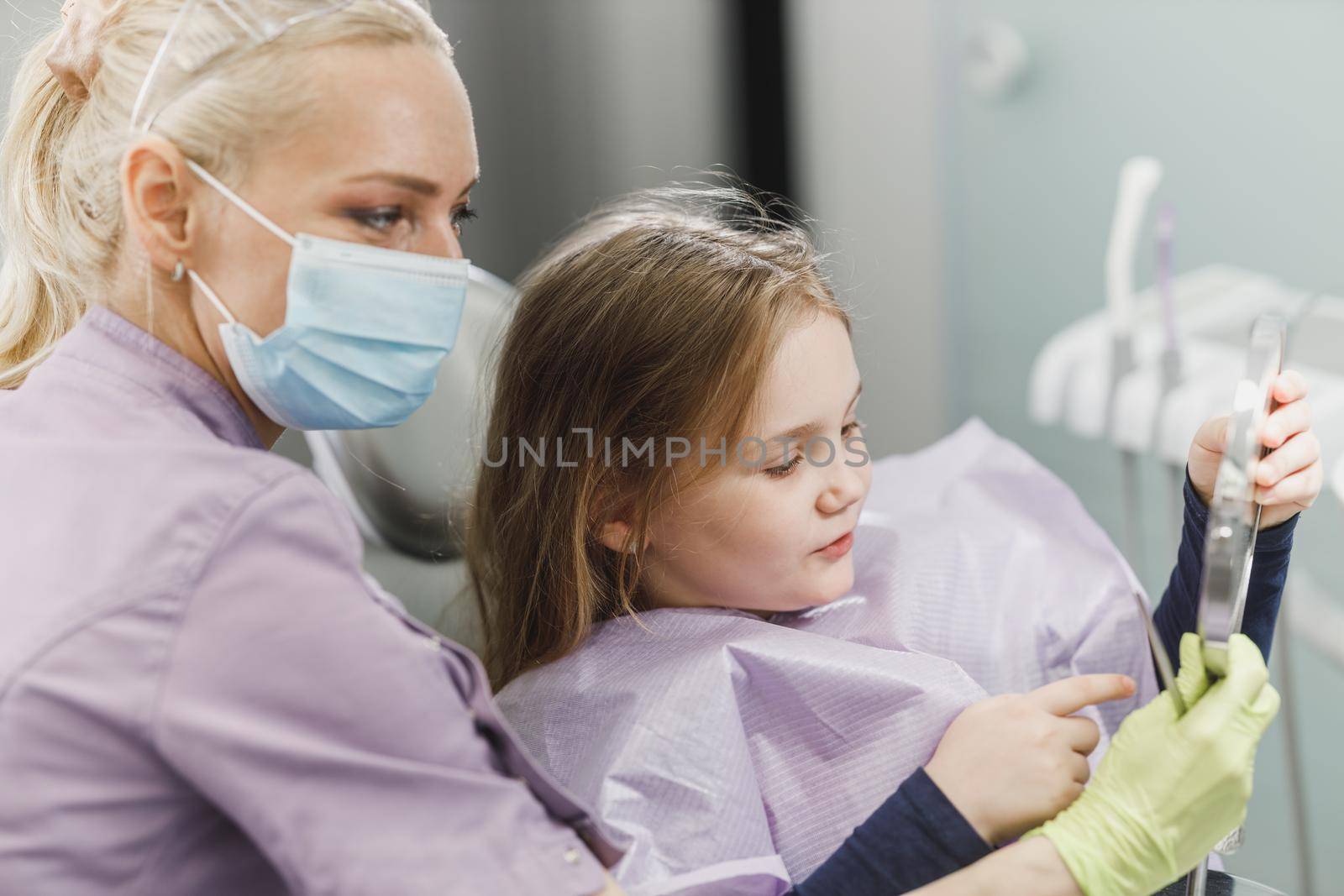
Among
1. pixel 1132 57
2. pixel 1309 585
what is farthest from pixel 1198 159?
pixel 1309 585

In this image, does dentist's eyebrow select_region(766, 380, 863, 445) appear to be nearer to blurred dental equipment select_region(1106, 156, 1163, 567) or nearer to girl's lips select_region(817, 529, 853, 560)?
girl's lips select_region(817, 529, 853, 560)

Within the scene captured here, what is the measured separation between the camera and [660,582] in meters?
1.19

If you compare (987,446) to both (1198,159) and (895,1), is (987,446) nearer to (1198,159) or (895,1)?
(1198,159)

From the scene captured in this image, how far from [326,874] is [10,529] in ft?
0.97

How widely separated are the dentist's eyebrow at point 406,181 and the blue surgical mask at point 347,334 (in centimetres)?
4

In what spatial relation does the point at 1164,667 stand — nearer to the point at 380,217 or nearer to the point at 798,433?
the point at 798,433

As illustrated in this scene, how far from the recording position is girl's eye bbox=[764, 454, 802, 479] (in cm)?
109

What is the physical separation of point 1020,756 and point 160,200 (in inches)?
28.8

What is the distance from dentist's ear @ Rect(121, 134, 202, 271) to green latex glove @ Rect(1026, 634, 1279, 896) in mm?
733

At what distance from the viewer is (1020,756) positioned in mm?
935

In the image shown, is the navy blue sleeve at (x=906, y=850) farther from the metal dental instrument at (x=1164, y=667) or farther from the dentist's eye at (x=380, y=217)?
the dentist's eye at (x=380, y=217)

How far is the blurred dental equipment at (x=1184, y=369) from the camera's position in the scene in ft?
4.96

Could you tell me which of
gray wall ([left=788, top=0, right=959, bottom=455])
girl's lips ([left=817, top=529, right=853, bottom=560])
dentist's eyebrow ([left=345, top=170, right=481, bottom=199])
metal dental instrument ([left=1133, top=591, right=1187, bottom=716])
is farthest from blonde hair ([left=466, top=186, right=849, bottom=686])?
gray wall ([left=788, top=0, right=959, bottom=455])

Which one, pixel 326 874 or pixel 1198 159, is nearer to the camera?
pixel 326 874
